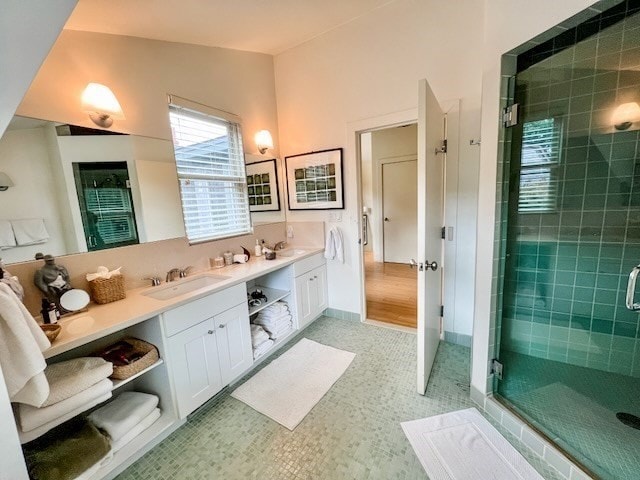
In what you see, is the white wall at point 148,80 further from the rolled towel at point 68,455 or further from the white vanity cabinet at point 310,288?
the rolled towel at point 68,455

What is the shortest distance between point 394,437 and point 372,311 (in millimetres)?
1687

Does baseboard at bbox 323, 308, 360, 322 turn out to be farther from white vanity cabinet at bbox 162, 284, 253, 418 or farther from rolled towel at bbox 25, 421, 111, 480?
rolled towel at bbox 25, 421, 111, 480

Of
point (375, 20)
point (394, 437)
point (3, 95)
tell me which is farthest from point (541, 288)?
point (3, 95)

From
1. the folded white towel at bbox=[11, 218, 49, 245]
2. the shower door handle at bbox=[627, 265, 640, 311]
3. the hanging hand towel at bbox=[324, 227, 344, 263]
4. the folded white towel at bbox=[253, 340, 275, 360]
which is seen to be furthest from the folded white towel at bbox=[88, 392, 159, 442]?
the shower door handle at bbox=[627, 265, 640, 311]

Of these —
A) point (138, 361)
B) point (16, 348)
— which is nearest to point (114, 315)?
point (138, 361)

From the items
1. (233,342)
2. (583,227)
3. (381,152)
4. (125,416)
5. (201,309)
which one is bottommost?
(125,416)

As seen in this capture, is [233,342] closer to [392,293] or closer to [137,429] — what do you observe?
[137,429]

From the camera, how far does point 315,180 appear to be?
9.32ft

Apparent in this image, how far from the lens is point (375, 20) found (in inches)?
90.9

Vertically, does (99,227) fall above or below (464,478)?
above

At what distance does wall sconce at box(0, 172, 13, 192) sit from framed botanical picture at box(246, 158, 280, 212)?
1630mm

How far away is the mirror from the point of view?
1.34 metres

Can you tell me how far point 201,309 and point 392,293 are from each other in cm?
271

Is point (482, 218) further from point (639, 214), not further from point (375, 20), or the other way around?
point (375, 20)
